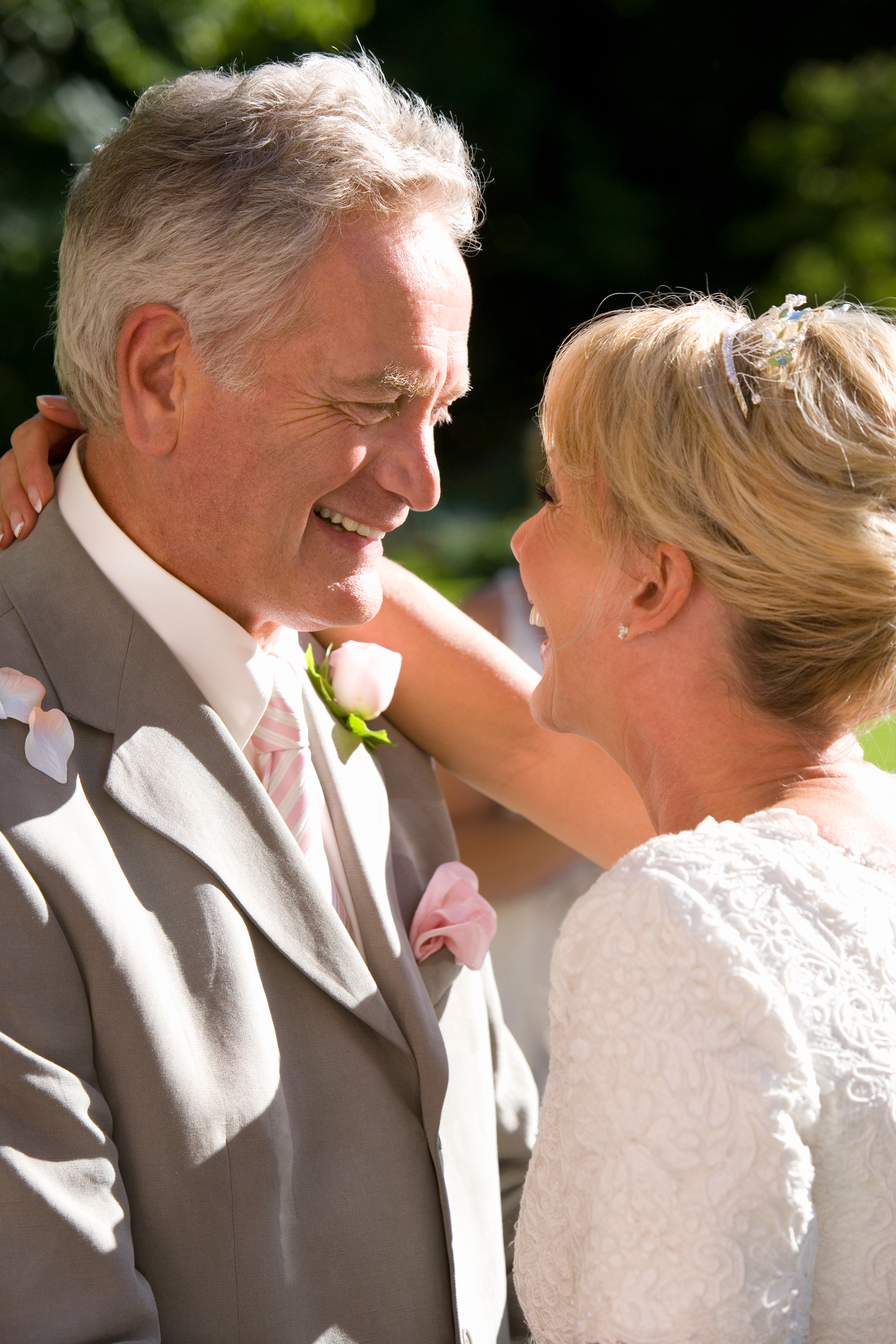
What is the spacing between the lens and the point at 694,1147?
1371 mm

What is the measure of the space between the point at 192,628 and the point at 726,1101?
1090mm

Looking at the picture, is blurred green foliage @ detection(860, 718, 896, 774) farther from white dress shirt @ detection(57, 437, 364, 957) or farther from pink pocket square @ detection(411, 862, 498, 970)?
white dress shirt @ detection(57, 437, 364, 957)

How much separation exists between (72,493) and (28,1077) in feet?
3.03

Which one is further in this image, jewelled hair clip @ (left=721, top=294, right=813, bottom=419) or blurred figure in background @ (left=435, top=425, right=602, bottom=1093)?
blurred figure in background @ (left=435, top=425, right=602, bottom=1093)

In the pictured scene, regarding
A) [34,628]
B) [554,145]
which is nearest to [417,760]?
[34,628]

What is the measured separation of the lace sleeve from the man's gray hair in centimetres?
109

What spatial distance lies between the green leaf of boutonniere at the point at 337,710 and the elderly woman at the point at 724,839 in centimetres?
35

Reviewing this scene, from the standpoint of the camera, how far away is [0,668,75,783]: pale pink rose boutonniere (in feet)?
5.83

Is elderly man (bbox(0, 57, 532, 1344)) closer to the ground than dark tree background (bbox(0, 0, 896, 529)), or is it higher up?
higher up

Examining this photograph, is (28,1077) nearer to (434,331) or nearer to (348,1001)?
(348,1001)

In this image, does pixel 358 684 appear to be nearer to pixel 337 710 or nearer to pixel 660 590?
pixel 337 710

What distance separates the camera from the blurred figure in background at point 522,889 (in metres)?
3.41

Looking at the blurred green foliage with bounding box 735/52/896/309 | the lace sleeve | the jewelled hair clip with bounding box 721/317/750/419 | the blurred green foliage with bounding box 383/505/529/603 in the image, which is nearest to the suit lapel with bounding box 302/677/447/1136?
the lace sleeve

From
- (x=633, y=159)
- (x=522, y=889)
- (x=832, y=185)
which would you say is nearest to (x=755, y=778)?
(x=522, y=889)
